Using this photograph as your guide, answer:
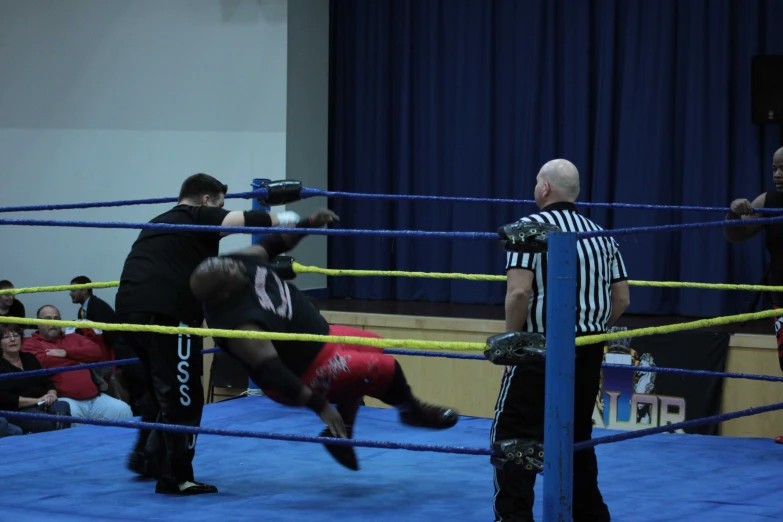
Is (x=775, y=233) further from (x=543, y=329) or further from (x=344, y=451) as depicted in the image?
(x=344, y=451)

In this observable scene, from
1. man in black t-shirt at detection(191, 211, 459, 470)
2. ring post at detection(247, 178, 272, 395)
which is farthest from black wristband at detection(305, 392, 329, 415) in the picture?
ring post at detection(247, 178, 272, 395)

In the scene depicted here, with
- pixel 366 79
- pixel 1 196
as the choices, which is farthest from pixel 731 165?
pixel 1 196

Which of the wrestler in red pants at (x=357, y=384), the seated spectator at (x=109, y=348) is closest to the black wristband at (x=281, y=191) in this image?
the wrestler in red pants at (x=357, y=384)

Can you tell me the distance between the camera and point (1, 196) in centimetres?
768

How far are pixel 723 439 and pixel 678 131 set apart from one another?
11.0ft

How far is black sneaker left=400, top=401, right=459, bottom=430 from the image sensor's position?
125 inches

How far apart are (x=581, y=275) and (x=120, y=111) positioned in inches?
214

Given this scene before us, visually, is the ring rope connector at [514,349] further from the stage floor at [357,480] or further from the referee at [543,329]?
the stage floor at [357,480]

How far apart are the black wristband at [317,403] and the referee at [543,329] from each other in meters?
0.53

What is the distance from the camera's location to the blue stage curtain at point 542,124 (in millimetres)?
6648

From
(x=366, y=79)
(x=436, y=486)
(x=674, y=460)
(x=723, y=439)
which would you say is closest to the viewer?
(x=436, y=486)

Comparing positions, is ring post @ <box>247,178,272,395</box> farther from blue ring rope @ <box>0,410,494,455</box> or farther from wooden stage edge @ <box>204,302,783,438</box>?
wooden stage edge @ <box>204,302,783,438</box>

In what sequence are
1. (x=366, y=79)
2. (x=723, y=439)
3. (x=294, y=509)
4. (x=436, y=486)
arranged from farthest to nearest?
(x=366, y=79)
(x=723, y=439)
(x=436, y=486)
(x=294, y=509)

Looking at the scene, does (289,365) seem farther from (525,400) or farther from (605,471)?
(605,471)
